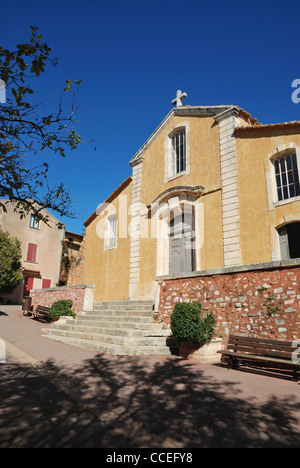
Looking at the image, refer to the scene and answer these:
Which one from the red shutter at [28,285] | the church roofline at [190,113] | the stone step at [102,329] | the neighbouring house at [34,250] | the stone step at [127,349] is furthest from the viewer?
the red shutter at [28,285]

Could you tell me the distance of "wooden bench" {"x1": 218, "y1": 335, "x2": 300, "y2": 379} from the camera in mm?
5336

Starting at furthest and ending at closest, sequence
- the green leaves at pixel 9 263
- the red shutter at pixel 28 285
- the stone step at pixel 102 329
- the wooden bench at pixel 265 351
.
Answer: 1. the red shutter at pixel 28 285
2. the green leaves at pixel 9 263
3. the stone step at pixel 102 329
4. the wooden bench at pixel 265 351

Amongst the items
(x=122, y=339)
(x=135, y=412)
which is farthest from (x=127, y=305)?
(x=135, y=412)

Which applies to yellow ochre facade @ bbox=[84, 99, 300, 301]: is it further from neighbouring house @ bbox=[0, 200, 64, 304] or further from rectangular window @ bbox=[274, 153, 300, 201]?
neighbouring house @ bbox=[0, 200, 64, 304]

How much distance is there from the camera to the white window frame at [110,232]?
15.2m

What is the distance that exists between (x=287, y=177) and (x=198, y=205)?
Answer: 3211 mm

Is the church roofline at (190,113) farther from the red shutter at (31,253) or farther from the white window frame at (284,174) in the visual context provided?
the red shutter at (31,253)

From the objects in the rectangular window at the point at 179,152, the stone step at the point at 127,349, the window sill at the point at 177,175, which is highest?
the rectangular window at the point at 179,152

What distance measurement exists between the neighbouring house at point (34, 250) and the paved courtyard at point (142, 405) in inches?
775

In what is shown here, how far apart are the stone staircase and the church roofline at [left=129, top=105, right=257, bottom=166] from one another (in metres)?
7.37

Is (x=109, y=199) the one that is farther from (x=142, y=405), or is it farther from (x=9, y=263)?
(x=142, y=405)

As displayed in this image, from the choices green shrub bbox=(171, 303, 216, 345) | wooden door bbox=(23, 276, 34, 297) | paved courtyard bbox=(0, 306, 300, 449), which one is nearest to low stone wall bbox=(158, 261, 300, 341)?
green shrub bbox=(171, 303, 216, 345)

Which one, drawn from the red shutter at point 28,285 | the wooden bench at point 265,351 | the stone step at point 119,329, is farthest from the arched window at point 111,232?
the red shutter at point 28,285
